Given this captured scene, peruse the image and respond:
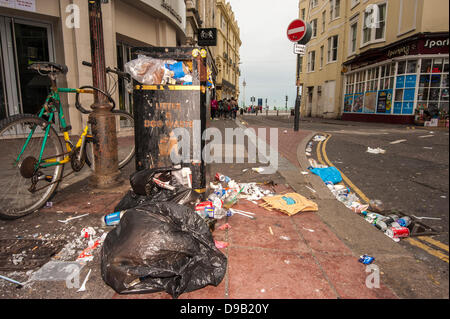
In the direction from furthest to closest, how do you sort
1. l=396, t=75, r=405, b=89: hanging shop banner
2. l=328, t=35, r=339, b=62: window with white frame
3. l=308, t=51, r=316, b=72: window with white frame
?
l=308, t=51, r=316, b=72: window with white frame
l=328, t=35, r=339, b=62: window with white frame
l=396, t=75, r=405, b=89: hanging shop banner

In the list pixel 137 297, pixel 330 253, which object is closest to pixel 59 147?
pixel 137 297

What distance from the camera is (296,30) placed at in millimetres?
10000

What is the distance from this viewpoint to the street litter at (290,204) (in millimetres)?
3174

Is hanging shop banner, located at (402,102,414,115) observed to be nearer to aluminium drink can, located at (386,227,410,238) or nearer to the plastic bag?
aluminium drink can, located at (386,227,410,238)

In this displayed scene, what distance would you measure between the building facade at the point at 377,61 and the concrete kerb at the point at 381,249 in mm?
8608

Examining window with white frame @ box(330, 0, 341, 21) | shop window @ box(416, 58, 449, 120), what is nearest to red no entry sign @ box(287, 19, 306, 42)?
shop window @ box(416, 58, 449, 120)

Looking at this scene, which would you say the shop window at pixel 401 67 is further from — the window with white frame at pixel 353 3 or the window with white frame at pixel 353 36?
the window with white frame at pixel 353 3

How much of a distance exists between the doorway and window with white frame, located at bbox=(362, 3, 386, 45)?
19933 mm

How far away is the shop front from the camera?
1472cm

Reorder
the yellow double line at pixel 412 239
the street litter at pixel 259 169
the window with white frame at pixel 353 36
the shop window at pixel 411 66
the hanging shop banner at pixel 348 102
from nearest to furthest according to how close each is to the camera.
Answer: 1. the yellow double line at pixel 412 239
2. the street litter at pixel 259 169
3. the shop window at pixel 411 66
4. the window with white frame at pixel 353 36
5. the hanging shop banner at pixel 348 102

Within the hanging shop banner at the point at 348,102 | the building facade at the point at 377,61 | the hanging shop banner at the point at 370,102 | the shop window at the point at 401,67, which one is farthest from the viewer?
the hanging shop banner at the point at 348,102

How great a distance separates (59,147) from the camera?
3445 millimetres

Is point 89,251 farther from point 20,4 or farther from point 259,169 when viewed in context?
point 20,4

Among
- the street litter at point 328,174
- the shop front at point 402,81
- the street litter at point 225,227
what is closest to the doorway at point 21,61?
the street litter at point 225,227
